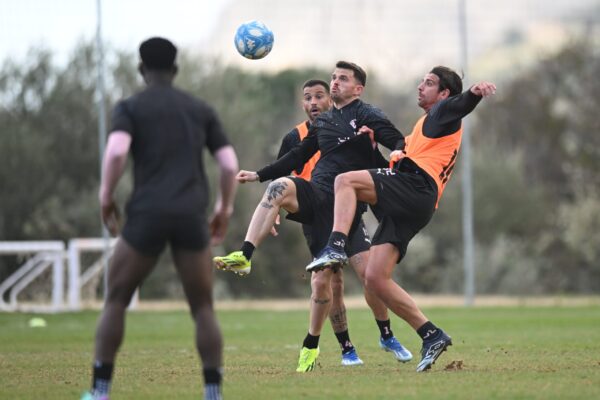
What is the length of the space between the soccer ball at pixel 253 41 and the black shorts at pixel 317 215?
1412 mm

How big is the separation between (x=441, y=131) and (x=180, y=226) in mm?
3465

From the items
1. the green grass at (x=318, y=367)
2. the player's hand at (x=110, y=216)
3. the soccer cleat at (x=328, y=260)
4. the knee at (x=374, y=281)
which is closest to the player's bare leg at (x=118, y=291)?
the player's hand at (x=110, y=216)

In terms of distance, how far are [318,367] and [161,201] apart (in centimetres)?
420

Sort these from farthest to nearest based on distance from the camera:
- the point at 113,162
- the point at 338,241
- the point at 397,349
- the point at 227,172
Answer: the point at 397,349
the point at 338,241
the point at 227,172
the point at 113,162

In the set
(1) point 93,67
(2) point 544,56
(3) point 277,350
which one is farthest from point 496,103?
(3) point 277,350

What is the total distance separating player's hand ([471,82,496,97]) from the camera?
30.7 feet

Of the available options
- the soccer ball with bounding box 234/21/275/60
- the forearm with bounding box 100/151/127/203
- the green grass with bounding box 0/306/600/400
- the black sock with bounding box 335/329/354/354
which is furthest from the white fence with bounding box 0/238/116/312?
the forearm with bounding box 100/151/127/203

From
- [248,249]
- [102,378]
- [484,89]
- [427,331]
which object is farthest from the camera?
[248,249]

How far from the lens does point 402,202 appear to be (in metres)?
9.99

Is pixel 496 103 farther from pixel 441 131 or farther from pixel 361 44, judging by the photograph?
pixel 441 131

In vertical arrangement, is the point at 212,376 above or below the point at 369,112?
below

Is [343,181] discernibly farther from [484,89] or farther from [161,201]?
[161,201]

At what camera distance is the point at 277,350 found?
1395cm

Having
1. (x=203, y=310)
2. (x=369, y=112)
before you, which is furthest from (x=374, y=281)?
(x=203, y=310)
